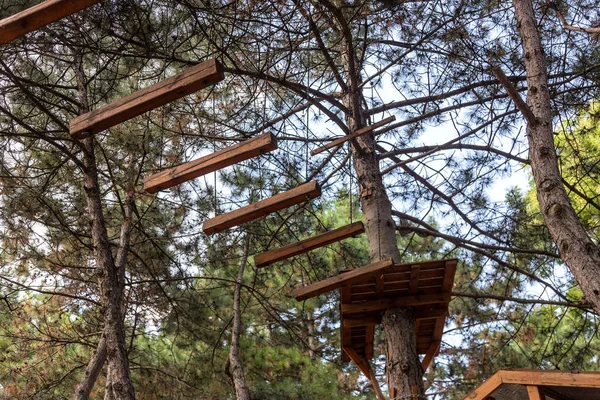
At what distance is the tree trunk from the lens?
546 cm

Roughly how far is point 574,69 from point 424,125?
5.13ft

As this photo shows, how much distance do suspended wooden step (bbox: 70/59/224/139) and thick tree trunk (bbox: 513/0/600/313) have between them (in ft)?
7.69

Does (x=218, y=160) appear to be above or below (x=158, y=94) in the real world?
below

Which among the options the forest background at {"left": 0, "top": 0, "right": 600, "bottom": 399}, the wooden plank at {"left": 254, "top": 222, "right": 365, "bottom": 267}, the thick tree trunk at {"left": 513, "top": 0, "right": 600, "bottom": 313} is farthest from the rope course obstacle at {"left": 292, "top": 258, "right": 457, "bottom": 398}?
the thick tree trunk at {"left": 513, "top": 0, "right": 600, "bottom": 313}

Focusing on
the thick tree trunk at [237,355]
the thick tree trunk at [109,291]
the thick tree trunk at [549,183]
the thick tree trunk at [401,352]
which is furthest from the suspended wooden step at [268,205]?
the thick tree trunk at [237,355]

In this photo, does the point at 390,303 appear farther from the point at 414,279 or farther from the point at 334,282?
the point at 334,282

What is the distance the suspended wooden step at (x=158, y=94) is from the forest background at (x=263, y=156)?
117cm

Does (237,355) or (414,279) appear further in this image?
(237,355)

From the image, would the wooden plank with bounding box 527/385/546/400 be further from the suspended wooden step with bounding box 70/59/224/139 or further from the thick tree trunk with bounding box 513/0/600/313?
the suspended wooden step with bounding box 70/59/224/139

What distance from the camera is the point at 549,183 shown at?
4523mm

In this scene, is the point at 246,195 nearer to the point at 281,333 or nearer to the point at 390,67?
the point at 390,67

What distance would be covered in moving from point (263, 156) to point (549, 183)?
3.24 meters

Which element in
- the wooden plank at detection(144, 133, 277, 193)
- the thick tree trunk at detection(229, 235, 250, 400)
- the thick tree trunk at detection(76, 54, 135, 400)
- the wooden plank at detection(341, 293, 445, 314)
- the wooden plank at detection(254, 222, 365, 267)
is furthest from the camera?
the thick tree trunk at detection(229, 235, 250, 400)

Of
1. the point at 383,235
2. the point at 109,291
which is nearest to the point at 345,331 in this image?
the point at 383,235
